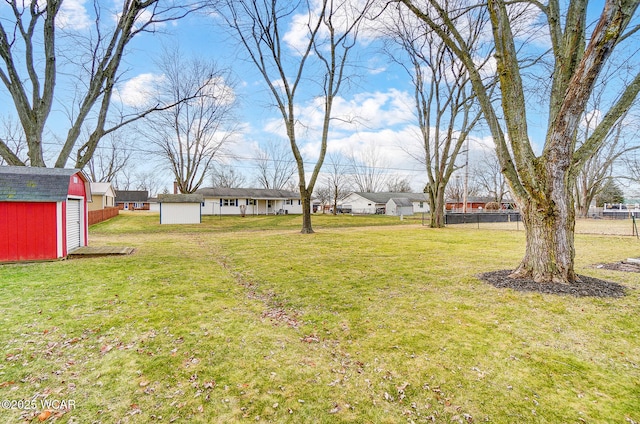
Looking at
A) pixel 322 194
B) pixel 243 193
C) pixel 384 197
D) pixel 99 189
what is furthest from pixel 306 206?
pixel 322 194

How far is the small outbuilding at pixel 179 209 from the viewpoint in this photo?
24.8 m

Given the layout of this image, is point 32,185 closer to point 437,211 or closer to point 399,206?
point 437,211

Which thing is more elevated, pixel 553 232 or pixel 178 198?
pixel 178 198

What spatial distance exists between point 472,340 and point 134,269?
7273 mm

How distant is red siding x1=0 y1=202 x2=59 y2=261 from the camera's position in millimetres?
7605

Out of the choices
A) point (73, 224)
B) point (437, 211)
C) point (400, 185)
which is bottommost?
point (73, 224)

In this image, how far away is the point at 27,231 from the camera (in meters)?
7.85

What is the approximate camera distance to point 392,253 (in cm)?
971

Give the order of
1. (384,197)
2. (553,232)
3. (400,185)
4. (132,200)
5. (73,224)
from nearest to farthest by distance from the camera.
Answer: (553,232), (73,224), (384,197), (132,200), (400,185)

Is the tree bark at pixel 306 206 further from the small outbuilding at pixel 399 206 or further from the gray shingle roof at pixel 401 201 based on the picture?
the gray shingle roof at pixel 401 201

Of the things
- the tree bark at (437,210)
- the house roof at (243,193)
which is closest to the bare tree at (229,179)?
the house roof at (243,193)

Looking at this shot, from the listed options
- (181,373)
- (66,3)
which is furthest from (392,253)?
(66,3)

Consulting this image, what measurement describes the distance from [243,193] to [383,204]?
24.3 metres

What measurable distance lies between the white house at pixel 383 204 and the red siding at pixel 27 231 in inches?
1718
